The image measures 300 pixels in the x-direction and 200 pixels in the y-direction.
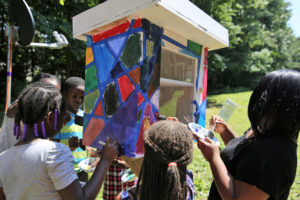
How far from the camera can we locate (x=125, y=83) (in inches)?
48.8

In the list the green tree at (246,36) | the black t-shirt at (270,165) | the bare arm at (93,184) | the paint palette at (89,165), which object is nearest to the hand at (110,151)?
the bare arm at (93,184)

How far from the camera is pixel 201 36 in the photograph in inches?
59.5

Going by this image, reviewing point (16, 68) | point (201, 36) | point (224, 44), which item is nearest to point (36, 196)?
point (201, 36)

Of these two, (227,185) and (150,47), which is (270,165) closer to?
(227,185)

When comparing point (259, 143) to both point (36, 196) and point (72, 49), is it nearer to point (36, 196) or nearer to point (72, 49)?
point (36, 196)

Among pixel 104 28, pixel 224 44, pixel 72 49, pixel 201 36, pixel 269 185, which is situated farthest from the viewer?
pixel 72 49

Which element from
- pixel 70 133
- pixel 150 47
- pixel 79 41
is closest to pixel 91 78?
pixel 150 47

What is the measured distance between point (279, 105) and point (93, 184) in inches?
36.2

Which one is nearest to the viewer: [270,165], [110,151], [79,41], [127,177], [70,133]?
[270,165]

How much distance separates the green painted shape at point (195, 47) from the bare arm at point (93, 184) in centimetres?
95

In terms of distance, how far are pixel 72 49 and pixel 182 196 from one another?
5.91 metres

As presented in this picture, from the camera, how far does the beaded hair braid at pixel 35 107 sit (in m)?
0.98

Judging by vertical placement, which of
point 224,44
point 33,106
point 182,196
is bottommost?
point 182,196

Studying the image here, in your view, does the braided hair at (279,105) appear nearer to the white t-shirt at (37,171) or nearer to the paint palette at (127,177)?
the white t-shirt at (37,171)
